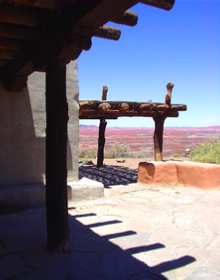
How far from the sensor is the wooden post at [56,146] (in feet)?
9.54

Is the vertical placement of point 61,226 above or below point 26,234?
above

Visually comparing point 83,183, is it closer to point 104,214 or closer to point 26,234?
point 104,214

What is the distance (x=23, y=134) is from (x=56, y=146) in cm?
248

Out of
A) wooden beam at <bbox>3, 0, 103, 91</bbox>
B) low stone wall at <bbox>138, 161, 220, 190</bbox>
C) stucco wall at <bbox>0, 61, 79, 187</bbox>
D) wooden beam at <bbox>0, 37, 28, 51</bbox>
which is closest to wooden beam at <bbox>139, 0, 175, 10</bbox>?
wooden beam at <bbox>3, 0, 103, 91</bbox>

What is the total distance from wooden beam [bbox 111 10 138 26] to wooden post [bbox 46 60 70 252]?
0.96m

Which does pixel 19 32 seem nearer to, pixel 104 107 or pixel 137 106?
pixel 104 107

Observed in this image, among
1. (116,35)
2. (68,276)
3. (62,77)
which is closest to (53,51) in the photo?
(62,77)

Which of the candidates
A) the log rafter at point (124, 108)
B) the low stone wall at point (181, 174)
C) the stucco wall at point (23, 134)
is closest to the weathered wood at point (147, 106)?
the log rafter at point (124, 108)

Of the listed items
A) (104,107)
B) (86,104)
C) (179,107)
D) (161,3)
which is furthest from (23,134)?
(179,107)

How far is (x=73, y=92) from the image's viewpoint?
5.59m

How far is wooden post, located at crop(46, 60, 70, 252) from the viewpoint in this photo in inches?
114

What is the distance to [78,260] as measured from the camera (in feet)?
9.45

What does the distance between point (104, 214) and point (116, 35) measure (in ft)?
9.73

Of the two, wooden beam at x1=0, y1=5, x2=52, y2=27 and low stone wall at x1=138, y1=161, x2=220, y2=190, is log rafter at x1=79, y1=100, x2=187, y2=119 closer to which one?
low stone wall at x1=138, y1=161, x2=220, y2=190
